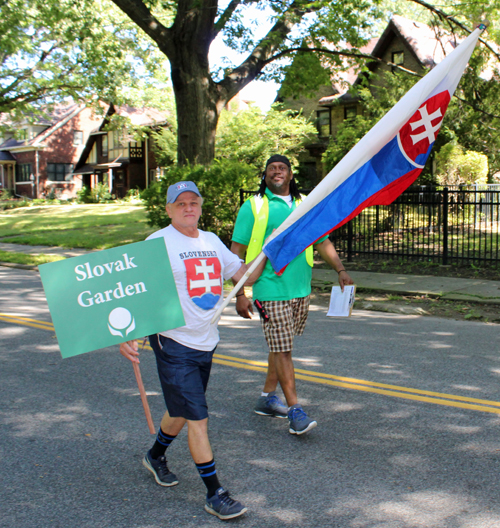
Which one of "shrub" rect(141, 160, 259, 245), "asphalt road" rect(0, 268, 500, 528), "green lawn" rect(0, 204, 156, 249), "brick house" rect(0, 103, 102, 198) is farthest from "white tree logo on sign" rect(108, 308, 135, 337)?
"brick house" rect(0, 103, 102, 198)

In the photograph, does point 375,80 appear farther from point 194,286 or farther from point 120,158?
Answer: point 194,286

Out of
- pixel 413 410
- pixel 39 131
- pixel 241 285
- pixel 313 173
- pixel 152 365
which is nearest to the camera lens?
pixel 241 285

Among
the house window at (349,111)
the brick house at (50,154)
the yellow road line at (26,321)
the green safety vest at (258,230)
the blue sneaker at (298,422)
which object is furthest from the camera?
the brick house at (50,154)

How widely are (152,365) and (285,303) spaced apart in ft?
8.17

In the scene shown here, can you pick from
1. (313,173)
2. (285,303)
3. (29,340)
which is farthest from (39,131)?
(285,303)

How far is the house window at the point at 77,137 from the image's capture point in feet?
176

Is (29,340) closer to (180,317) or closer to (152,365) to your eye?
(152,365)

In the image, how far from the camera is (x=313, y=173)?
3656cm

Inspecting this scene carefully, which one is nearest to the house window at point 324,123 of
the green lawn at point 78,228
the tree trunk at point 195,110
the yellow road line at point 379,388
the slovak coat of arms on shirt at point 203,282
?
the green lawn at point 78,228

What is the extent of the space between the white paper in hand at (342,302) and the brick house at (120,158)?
40.9 meters

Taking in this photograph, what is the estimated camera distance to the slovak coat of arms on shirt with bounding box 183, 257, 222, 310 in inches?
137

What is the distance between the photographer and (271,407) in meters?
4.80

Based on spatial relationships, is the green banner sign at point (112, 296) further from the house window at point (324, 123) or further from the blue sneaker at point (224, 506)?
the house window at point (324, 123)

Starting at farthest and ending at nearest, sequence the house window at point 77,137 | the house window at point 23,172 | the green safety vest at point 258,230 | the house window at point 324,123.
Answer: the house window at point 77,137
the house window at point 23,172
the house window at point 324,123
the green safety vest at point 258,230
